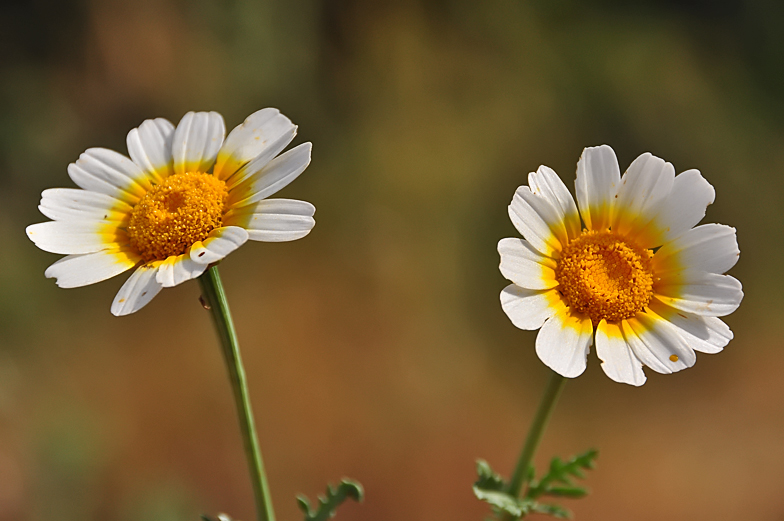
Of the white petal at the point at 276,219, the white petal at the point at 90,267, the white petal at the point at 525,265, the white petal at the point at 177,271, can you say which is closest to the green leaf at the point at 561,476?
the white petal at the point at 525,265

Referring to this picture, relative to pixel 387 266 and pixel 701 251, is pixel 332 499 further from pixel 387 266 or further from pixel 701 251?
pixel 387 266

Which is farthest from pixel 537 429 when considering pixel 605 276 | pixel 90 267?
pixel 90 267

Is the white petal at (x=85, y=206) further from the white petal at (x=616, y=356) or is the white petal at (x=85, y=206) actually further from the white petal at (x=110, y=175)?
the white petal at (x=616, y=356)

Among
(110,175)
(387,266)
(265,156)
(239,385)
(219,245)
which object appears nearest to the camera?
(219,245)

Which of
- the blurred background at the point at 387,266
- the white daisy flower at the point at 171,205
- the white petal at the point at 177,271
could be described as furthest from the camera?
the blurred background at the point at 387,266

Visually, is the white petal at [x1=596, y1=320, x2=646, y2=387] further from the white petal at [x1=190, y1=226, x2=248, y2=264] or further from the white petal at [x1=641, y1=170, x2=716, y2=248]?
the white petal at [x1=190, y1=226, x2=248, y2=264]

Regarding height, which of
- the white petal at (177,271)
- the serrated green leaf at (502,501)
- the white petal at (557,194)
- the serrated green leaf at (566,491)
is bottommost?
the serrated green leaf at (502,501)

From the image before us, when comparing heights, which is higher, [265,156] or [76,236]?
[265,156]
